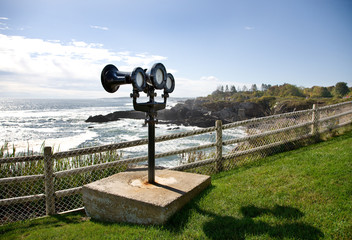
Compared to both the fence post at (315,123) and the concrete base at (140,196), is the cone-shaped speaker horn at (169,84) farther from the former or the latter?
the fence post at (315,123)

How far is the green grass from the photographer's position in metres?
2.78

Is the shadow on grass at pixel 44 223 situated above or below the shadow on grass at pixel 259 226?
below

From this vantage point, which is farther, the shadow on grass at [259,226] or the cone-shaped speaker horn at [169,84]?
the cone-shaped speaker horn at [169,84]

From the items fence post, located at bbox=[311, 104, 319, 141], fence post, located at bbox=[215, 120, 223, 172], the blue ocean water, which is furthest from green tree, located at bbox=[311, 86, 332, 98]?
fence post, located at bbox=[215, 120, 223, 172]

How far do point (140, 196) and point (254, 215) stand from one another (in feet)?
4.96

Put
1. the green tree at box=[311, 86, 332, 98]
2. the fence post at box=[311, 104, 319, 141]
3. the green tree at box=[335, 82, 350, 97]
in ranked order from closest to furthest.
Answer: the fence post at box=[311, 104, 319, 141] < the green tree at box=[335, 82, 350, 97] < the green tree at box=[311, 86, 332, 98]

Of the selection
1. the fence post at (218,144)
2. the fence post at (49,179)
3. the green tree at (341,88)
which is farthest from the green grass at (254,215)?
the green tree at (341,88)

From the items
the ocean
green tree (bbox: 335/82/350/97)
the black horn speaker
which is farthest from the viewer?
green tree (bbox: 335/82/350/97)

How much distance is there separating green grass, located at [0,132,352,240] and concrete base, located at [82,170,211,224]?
12 cm

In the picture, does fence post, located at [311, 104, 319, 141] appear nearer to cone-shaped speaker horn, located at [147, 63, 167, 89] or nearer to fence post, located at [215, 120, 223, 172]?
fence post, located at [215, 120, 223, 172]

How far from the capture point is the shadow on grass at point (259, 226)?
105 inches

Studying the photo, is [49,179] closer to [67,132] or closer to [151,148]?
[151,148]

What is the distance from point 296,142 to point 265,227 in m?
5.25

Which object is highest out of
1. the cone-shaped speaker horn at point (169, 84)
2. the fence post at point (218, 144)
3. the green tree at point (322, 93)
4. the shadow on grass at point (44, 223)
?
the green tree at point (322, 93)
